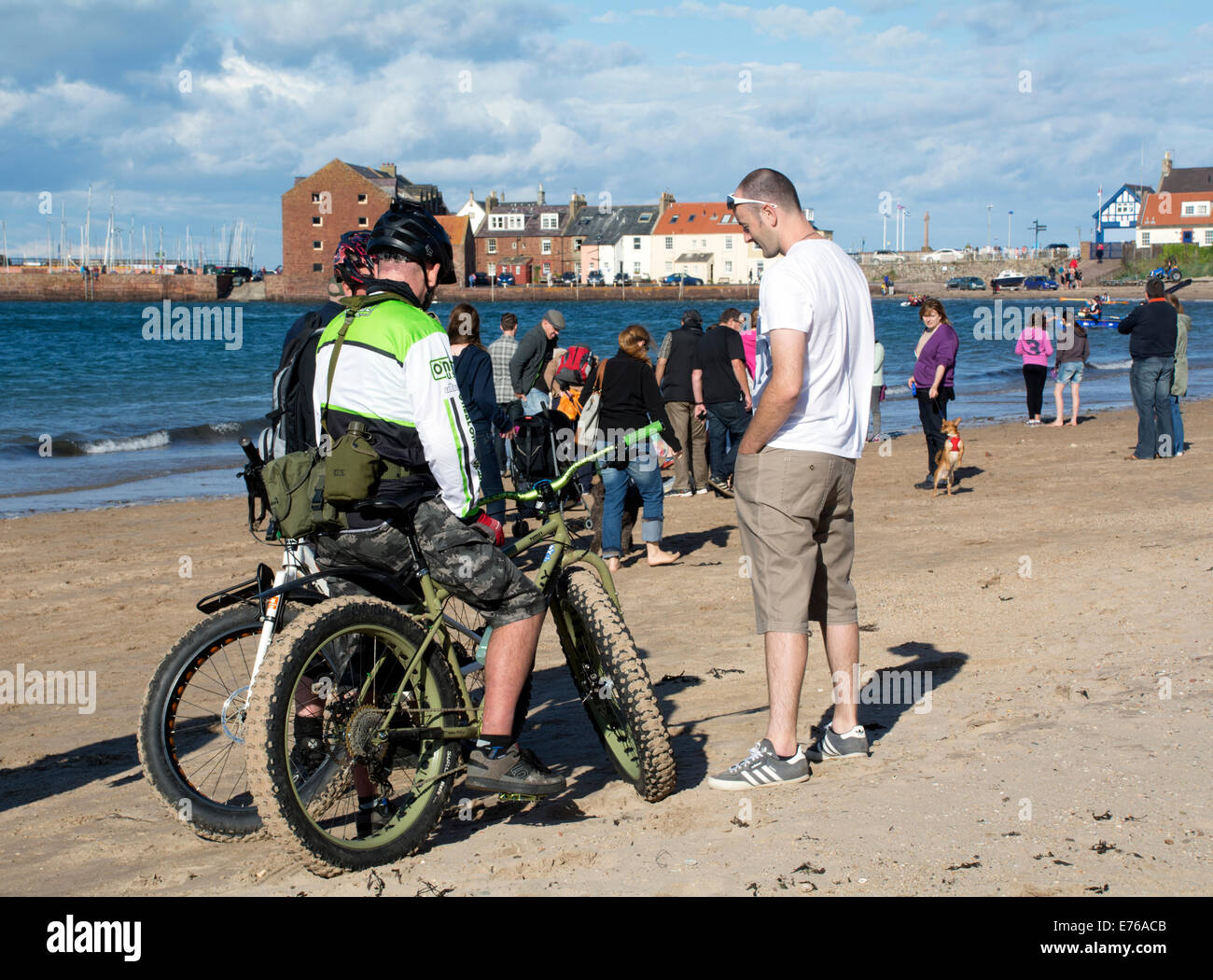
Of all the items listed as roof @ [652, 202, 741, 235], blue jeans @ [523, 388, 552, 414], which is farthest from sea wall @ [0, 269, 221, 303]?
blue jeans @ [523, 388, 552, 414]

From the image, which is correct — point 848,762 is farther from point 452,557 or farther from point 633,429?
point 633,429

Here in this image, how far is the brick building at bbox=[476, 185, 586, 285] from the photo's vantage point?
12062 cm

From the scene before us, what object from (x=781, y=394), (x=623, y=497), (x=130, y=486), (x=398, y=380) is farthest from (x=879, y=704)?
(x=130, y=486)

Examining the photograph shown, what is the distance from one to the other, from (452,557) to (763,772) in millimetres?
1499

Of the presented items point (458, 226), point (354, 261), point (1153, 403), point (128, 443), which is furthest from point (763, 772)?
point (458, 226)

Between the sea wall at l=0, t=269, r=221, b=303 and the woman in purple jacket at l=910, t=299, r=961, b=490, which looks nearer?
the woman in purple jacket at l=910, t=299, r=961, b=490

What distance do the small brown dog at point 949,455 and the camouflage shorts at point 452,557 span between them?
29.5ft

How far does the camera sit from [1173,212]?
120 metres

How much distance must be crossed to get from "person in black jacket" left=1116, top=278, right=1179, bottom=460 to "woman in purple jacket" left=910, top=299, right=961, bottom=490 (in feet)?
7.35

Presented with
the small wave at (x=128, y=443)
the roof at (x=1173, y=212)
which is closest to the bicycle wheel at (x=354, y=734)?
the small wave at (x=128, y=443)

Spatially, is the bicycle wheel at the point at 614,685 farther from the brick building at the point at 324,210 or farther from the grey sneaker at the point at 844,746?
the brick building at the point at 324,210

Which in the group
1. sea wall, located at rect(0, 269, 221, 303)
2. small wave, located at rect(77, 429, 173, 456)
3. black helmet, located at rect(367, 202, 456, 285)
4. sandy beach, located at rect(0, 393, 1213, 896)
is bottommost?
sandy beach, located at rect(0, 393, 1213, 896)

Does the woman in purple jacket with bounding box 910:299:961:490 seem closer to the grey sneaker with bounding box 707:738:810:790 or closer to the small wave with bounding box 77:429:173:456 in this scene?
the grey sneaker with bounding box 707:738:810:790

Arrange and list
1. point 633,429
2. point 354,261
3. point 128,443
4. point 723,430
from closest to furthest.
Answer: point 354,261 < point 633,429 < point 723,430 < point 128,443
